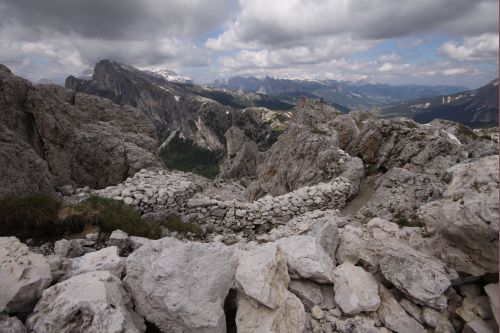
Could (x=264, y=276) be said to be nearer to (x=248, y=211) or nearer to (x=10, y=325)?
(x=10, y=325)

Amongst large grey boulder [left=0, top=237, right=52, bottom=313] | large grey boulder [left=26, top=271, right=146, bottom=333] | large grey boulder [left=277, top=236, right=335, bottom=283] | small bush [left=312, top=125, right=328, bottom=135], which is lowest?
large grey boulder [left=277, top=236, right=335, bottom=283]

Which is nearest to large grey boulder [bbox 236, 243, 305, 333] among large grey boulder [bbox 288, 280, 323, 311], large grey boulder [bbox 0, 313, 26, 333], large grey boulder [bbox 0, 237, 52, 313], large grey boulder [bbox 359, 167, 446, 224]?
large grey boulder [bbox 288, 280, 323, 311]

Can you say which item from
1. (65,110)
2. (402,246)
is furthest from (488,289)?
(65,110)

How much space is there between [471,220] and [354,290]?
2.83 m

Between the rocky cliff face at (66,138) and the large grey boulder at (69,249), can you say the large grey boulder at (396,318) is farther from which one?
the rocky cliff face at (66,138)

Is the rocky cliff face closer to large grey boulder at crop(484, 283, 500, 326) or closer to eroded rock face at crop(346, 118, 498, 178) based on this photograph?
large grey boulder at crop(484, 283, 500, 326)

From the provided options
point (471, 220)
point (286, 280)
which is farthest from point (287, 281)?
point (471, 220)

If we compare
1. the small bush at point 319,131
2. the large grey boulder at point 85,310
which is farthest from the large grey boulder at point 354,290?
the small bush at point 319,131

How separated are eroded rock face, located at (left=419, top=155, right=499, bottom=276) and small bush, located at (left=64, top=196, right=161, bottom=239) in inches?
370

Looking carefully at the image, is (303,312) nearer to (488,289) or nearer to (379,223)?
(488,289)

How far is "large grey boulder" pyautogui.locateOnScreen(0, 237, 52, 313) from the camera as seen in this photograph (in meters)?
5.43

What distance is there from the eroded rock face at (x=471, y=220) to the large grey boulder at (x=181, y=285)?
4937 mm

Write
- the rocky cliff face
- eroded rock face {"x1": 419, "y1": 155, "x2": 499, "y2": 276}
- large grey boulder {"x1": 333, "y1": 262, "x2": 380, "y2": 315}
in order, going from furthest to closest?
the rocky cliff face, large grey boulder {"x1": 333, "y1": 262, "x2": 380, "y2": 315}, eroded rock face {"x1": 419, "y1": 155, "x2": 499, "y2": 276}

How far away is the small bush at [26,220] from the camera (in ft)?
31.8
